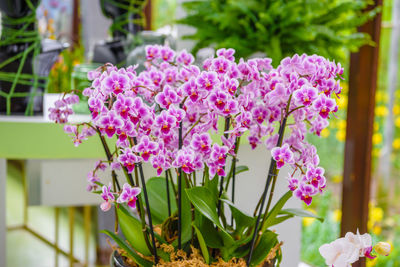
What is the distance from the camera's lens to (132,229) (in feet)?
1.98

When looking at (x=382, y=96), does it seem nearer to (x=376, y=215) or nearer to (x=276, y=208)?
(x=376, y=215)

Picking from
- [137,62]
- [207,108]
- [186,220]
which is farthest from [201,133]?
[137,62]

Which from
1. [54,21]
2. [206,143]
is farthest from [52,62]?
[54,21]

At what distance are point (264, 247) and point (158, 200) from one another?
17 centimetres

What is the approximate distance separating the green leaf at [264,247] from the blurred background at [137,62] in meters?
0.13

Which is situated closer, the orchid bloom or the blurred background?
the orchid bloom

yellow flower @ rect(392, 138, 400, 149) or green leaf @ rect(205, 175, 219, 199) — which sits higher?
green leaf @ rect(205, 175, 219, 199)

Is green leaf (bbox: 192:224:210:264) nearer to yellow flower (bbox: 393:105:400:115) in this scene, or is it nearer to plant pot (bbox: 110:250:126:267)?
plant pot (bbox: 110:250:126:267)

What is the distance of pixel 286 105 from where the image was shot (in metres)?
0.57

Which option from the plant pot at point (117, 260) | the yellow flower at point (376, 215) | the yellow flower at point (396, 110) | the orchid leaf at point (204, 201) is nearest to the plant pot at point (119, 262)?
the plant pot at point (117, 260)

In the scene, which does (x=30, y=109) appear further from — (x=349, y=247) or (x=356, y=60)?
(x=356, y=60)

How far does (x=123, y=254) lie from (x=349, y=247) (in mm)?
295

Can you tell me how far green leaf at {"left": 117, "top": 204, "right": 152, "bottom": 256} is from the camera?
59 cm

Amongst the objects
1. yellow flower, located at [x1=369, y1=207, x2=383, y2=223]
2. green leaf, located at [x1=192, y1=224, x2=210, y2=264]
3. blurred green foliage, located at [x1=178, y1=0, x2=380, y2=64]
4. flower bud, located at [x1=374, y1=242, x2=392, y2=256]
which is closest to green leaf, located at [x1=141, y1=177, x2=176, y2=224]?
green leaf, located at [x1=192, y1=224, x2=210, y2=264]
